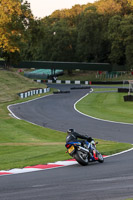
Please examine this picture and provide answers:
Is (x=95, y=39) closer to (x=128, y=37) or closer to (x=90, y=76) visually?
(x=90, y=76)

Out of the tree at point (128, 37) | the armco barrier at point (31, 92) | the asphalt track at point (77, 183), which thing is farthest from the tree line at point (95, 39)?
the asphalt track at point (77, 183)

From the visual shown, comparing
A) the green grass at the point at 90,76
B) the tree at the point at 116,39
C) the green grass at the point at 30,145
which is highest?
the tree at the point at 116,39

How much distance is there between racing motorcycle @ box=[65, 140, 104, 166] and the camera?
47.0 ft

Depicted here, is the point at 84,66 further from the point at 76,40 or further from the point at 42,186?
the point at 42,186

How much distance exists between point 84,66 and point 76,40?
794 inches

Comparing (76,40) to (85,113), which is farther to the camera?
(76,40)

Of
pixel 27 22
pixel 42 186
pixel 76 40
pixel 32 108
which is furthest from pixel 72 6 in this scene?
pixel 42 186

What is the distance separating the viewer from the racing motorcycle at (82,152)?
1432cm

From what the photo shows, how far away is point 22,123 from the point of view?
110 feet

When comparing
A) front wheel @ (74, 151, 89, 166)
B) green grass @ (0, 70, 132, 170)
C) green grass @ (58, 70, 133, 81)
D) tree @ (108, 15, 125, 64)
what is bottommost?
green grass @ (58, 70, 133, 81)

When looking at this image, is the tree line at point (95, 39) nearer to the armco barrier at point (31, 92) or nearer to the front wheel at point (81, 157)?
the armco barrier at point (31, 92)

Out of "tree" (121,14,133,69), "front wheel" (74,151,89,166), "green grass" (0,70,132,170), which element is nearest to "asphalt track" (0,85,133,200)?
"front wheel" (74,151,89,166)

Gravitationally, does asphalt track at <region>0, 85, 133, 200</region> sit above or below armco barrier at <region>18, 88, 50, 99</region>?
above

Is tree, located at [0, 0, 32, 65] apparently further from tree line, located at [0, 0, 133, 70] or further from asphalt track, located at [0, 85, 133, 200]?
asphalt track, located at [0, 85, 133, 200]
